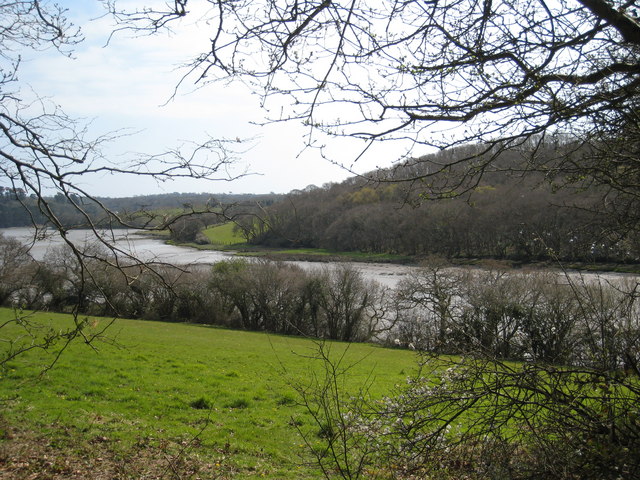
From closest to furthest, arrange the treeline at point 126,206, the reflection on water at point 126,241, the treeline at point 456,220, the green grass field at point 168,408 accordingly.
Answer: the treeline at point 126,206 → the reflection on water at point 126,241 → the treeline at point 456,220 → the green grass field at point 168,408

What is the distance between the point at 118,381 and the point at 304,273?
22.1 meters

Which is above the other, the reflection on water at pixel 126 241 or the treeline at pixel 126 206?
the treeline at pixel 126 206

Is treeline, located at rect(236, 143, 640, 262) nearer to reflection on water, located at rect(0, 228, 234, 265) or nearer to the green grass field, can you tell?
reflection on water, located at rect(0, 228, 234, 265)

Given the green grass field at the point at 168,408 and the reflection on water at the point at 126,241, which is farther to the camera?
the green grass field at the point at 168,408

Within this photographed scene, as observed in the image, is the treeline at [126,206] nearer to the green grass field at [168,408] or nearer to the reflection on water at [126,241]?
the reflection on water at [126,241]

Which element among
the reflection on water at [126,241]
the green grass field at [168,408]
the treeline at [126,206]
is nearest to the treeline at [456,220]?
the treeline at [126,206]

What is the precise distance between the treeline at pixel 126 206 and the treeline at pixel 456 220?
221 millimetres

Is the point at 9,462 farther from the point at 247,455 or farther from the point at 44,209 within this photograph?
the point at 44,209

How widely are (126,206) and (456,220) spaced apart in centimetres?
2221

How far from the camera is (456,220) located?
78.0 feet

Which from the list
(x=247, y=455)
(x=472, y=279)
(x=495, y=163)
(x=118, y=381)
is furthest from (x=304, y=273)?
(x=495, y=163)

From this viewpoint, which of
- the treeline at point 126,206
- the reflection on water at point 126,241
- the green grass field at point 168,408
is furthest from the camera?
the green grass field at point 168,408

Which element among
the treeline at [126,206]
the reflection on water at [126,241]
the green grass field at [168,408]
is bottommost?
the green grass field at [168,408]

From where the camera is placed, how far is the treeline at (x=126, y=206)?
2.96 metres
